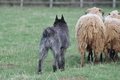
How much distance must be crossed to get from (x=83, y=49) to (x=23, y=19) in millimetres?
12564

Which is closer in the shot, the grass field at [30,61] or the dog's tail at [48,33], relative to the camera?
the grass field at [30,61]

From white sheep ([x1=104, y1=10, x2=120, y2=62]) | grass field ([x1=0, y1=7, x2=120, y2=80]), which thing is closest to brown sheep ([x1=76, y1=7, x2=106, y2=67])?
white sheep ([x1=104, y1=10, x2=120, y2=62])

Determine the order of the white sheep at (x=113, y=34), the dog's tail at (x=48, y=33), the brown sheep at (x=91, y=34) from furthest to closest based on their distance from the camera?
1. the white sheep at (x=113, y=34)
2. the brown sheep at (x=91, y=34)
3. the dog's tail at (x=48, y=33)

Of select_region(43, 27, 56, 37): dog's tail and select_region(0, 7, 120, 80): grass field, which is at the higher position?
select_region(43, 27, 56, 37): dog's tail

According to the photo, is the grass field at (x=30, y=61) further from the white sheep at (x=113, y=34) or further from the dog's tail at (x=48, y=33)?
the dog's tail at (x=48, y=33)

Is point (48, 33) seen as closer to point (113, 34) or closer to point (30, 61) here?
point (30, 61)

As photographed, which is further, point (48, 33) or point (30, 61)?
point (30, 61)

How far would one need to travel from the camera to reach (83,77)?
6832 millimetres

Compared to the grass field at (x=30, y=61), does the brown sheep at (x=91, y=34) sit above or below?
above

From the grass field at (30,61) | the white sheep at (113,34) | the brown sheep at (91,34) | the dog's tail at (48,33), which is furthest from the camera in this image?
the white sheep at (113,34)

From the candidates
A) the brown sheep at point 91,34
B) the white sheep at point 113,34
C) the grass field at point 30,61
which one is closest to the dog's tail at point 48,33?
the grass field at point 30,61

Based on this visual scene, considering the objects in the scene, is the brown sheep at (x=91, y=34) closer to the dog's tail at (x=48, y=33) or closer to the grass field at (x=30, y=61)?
the grass field at (x=30, y=61)

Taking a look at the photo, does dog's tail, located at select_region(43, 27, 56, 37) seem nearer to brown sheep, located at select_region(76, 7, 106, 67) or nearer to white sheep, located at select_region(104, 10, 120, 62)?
brown sheep, located at select_region(76, 7, 106, 67)

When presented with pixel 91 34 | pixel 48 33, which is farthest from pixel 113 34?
pixel 48 33
